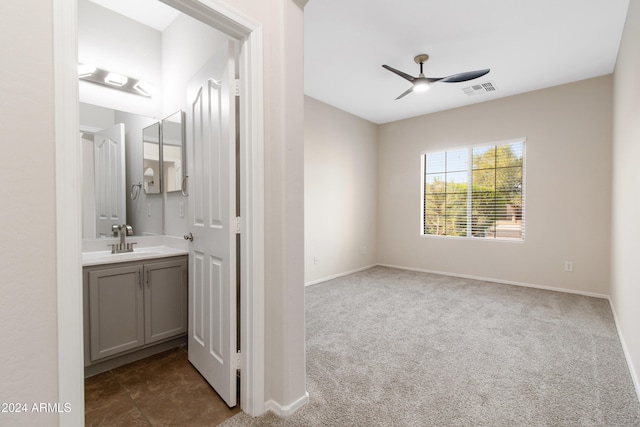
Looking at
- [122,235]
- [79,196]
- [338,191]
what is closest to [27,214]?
[79,196]

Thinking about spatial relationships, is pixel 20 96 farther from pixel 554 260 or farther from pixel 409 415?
pixel 554 260

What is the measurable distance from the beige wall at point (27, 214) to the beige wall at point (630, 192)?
10.0 ft

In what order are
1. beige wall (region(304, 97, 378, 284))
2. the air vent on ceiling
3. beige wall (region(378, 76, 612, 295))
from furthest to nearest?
beige wall (region(304, 97, 378, 284)) → the air vent on ceiling → beige wall (region(378, 76, 612, 295))

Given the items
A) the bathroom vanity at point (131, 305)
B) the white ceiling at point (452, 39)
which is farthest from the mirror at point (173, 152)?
the white ceiling at point (452, 39)

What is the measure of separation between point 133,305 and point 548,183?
5.07m

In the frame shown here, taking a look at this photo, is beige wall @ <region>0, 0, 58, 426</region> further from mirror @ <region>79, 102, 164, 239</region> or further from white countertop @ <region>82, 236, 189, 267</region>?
mirror @ <region>79, 102, 164, 239</region>

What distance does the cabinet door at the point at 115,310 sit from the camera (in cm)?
203

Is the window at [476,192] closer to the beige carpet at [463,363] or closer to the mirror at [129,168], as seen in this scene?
the beige carpet at [463,363]

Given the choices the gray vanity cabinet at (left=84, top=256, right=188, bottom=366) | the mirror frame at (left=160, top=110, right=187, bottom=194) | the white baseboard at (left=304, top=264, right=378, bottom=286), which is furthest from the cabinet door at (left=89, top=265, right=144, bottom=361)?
the white baseboard at (left=304, top=264, right=378, bottom=286)

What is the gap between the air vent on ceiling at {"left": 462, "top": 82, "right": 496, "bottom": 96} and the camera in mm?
3947

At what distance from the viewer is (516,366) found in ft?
7.04

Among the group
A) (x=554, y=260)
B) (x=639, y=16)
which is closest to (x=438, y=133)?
(x=554, y=260)

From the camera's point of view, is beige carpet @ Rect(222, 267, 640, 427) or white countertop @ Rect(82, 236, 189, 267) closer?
beige carpet @ Rect(222, 267, 640, 427)

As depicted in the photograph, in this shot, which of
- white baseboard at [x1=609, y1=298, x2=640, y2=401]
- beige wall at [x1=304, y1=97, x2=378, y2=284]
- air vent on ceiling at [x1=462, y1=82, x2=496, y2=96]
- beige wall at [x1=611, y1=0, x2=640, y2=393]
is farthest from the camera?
beige wall at [x1=304, y1=97, x2=378, y2=284]
